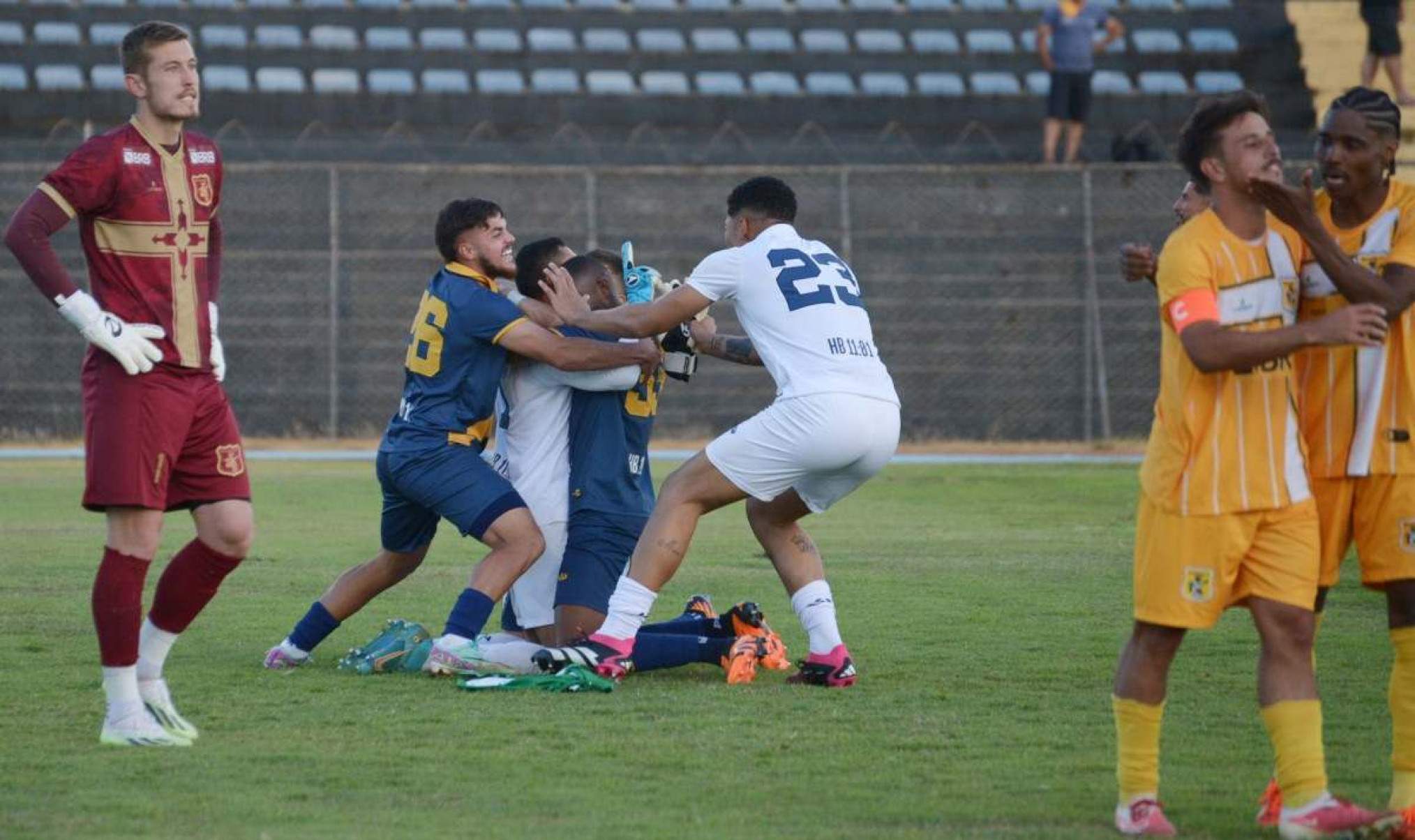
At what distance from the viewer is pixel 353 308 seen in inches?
771

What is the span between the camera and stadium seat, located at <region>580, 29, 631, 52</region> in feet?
78.0

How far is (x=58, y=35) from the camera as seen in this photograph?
23.0 meters

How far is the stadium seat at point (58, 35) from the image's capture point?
22906mm

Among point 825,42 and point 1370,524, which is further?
point 825,42

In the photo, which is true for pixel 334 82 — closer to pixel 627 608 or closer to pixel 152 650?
pixel 627 608

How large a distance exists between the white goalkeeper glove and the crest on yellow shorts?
124 inches

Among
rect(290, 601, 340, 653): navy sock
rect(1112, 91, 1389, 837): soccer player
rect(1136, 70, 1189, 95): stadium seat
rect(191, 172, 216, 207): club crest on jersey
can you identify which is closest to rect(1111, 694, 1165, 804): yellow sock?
rect(1112, 91, 1389, 837): soccer player

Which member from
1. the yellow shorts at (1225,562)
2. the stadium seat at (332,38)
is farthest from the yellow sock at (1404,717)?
→ the stadium seat at (332,38)

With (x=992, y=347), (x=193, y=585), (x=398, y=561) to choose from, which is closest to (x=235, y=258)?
(x=992, y=347)

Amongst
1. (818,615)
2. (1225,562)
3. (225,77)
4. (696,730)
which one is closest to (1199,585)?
(1225,562)

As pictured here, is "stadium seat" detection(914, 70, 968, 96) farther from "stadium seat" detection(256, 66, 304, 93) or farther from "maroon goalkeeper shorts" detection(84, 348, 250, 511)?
"maroon goalkeeper shorts" detection(84, 348, 250, 511)

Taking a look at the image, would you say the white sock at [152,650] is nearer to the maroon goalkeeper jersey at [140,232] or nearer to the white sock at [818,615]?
the maroon goalkeeper jersey at [140,232]

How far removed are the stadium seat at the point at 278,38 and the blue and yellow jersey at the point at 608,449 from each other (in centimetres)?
1682

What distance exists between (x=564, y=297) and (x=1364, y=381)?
3.04 metres
